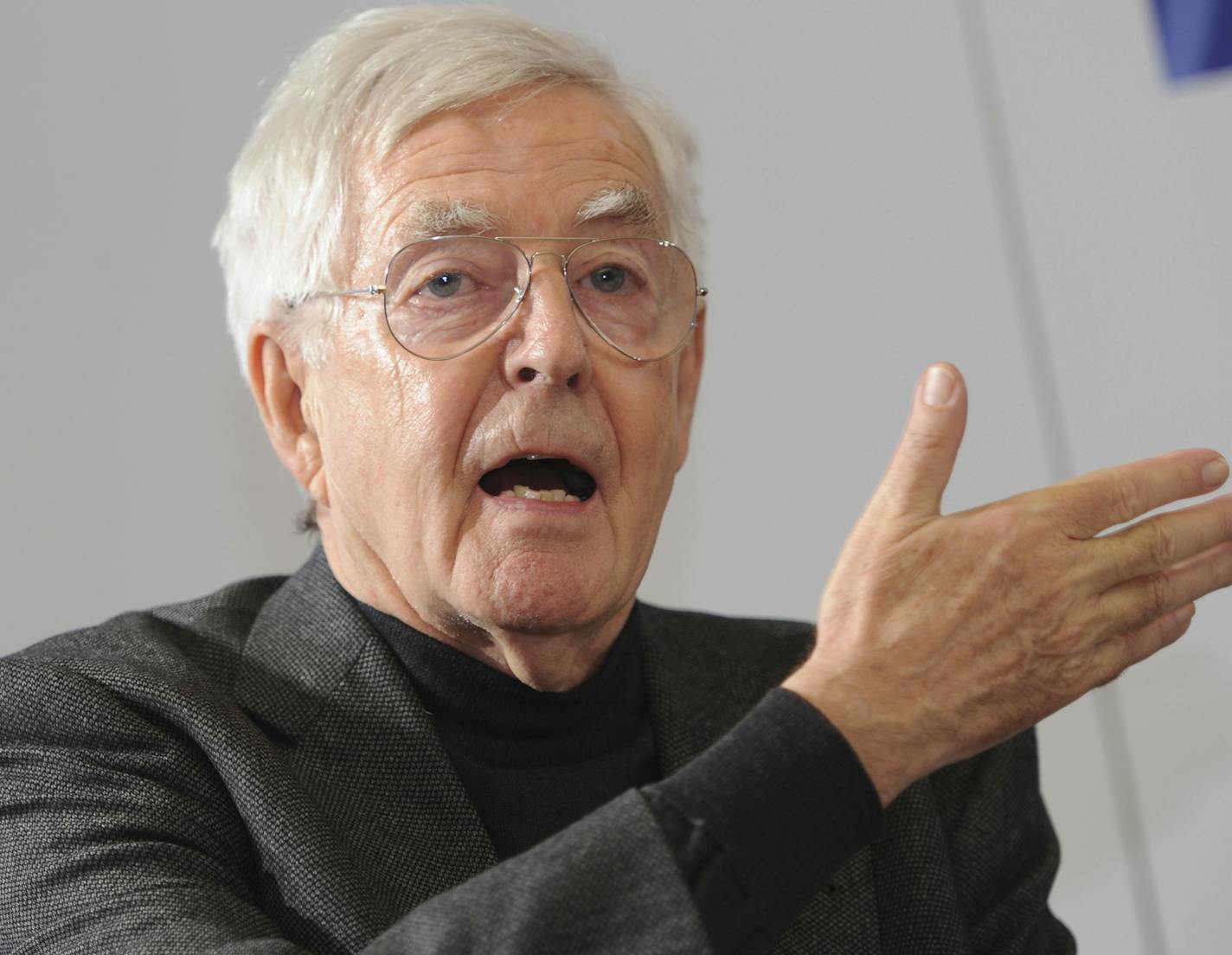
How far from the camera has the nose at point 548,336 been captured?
1475 millimetres

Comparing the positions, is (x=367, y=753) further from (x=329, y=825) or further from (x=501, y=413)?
(x=501, y=413)

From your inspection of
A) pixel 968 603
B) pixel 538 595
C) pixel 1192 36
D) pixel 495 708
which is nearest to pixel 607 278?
pixel 538 595

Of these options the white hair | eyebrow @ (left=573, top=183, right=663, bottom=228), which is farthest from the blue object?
eyebrow @ (left=573, top=183, right=663, bottom=228)

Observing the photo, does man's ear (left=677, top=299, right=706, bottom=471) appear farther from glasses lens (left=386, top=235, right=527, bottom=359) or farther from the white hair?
glasses lens (left=386, top=235, right=527, bottom=359)

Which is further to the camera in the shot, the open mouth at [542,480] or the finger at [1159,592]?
the open mouth at [542,480]

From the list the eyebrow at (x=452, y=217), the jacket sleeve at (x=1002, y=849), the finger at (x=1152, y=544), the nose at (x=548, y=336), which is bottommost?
the jacket sleeve at (x=1002, y=849)

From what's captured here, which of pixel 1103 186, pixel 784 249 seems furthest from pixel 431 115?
pixel 1103 186

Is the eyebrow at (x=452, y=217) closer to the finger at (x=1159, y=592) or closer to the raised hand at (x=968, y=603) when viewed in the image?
the raised hand at (x=968, y=603)

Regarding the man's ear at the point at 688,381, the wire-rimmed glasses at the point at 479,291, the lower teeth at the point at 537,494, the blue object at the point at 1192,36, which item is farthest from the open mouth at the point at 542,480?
the blue object at the point at 1192,36

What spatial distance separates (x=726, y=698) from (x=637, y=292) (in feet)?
1.61

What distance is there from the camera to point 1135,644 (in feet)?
4.06

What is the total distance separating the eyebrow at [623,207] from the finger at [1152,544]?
65 centimetres

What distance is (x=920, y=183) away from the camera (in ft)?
8.21

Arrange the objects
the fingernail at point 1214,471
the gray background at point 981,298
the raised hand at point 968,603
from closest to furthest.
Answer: the raised hand at point 968,603 → the fingernail at point 1214,471 → the gray background at point 981,298
